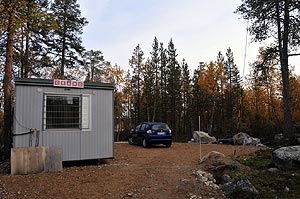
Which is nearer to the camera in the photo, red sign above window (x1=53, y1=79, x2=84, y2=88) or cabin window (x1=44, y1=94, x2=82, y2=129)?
cabin window (x1=44, y1=94, x2=82, y2=129)

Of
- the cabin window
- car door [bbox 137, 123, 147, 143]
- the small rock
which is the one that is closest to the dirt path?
the cabin window

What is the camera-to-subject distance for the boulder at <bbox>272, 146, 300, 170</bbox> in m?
8.90

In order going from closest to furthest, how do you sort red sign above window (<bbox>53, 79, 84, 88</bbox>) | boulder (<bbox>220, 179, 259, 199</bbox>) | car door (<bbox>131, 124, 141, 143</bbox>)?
boulder (<bbox>220, 179, 259, 199</bbox>)
red sign above window (<bbox>53, 79, 84, 88</bbox>)
car door (<bbox>131, 124, 141, 143</bbox>)

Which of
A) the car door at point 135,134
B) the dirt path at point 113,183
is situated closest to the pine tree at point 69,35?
the car door at point 135,134

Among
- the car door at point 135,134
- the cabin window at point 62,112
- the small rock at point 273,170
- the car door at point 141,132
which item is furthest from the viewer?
the car door at point 135,134

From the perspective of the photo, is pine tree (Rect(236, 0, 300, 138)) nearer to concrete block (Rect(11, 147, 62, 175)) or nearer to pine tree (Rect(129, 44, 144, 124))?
concrete block (Rect(11, 147, 62, 175))

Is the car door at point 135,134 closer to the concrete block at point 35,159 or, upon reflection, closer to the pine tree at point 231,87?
the concrete block at point 35,159

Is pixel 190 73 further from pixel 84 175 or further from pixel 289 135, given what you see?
pixel 84 175

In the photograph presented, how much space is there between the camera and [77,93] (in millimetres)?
10453

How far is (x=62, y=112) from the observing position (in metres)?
10.2

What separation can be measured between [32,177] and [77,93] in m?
3.46

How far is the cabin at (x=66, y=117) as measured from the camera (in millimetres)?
9422

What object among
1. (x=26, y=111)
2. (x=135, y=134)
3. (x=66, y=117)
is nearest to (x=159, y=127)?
(x=135, y=134)

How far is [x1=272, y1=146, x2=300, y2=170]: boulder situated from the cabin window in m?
7.01
